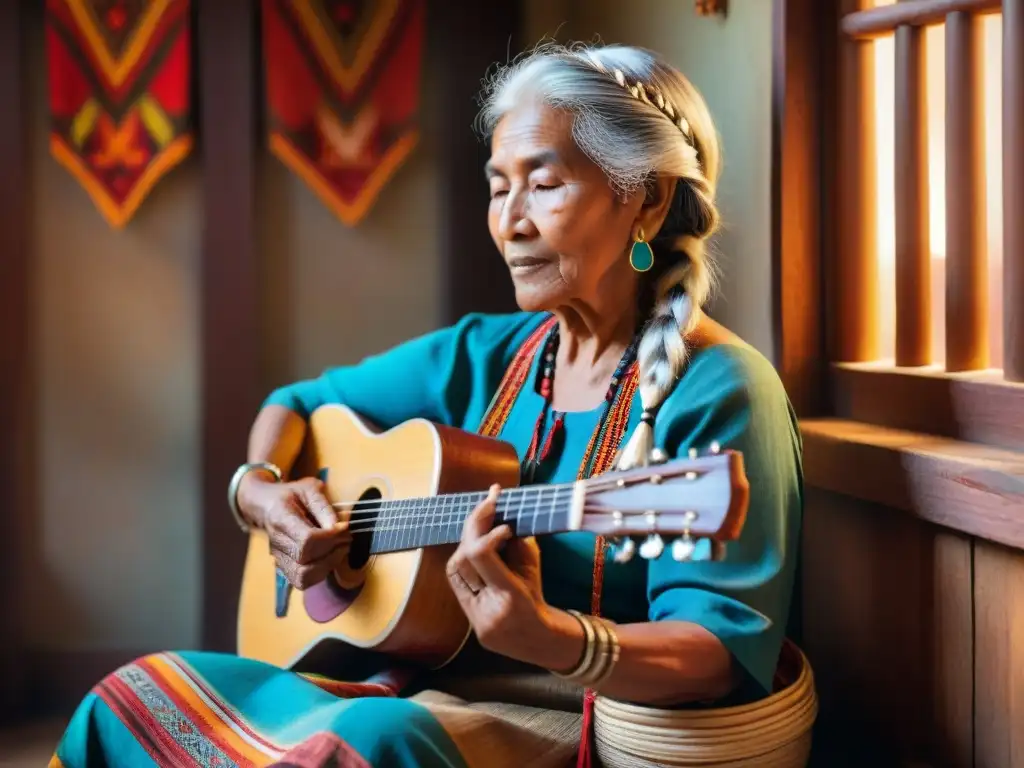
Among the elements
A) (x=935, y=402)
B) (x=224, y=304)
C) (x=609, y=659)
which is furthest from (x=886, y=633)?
(x=224, y=304)

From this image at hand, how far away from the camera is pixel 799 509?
1255 mm

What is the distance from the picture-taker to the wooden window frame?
4.53 ft

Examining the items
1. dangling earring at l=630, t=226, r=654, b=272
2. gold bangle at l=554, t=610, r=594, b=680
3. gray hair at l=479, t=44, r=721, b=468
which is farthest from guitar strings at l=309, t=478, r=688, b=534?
dangling earring at l=630, t=226, r=654, b=272

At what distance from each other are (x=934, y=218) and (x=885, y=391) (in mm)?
274

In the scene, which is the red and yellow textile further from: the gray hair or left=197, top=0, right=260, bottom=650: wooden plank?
the gray hair

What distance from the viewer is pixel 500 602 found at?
3.35 feet

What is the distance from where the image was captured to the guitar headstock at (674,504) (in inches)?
36.1

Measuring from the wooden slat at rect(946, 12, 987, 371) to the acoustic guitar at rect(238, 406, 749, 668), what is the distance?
581mm

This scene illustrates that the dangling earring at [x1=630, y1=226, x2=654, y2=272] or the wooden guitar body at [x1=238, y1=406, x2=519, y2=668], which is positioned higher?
the dangling earring at [x1=630, y1=226, x2=654, y2=272]

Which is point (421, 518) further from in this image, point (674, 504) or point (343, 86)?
point (343, 86)

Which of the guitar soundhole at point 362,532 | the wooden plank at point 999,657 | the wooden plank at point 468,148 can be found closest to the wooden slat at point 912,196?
the wooden plank at point 999,657

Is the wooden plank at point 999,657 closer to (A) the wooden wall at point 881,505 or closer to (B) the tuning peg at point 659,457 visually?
(A) the wooden wall at point 881,505

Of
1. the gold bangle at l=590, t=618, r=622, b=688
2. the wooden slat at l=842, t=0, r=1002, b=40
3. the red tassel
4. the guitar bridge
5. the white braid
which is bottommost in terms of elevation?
the red tassel

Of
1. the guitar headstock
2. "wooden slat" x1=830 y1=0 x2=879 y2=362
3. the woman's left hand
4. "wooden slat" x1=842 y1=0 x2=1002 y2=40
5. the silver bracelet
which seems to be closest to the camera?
the guitar headstock
